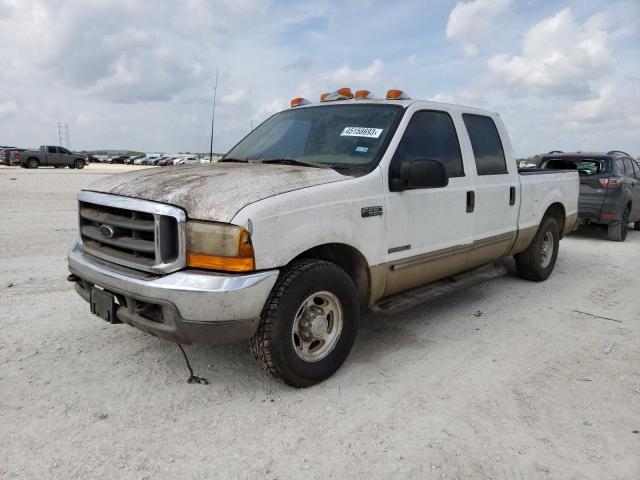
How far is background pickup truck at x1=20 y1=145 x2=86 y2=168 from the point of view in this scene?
31317 millimetres

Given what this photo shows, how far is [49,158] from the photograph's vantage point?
3244 centimetres

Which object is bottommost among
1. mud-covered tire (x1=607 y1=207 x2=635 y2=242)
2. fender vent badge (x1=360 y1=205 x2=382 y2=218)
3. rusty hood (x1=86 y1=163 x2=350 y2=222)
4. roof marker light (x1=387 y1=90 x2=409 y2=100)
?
mud-covered tire (x1=607 y1=207 x2=635 y2=242)

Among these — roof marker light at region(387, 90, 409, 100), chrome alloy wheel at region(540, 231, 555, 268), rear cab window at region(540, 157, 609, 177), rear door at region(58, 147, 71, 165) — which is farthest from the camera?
rear door at region(58, 147, 71, 165)

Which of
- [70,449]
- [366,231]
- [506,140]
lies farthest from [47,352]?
[506,140]

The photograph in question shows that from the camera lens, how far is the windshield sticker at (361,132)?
3814 mm

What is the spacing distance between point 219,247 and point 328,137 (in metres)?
1.67

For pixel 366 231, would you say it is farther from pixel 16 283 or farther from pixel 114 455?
pixel 16 283

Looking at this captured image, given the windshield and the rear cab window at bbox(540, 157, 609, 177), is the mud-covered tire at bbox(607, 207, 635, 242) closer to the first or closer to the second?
the rear cab window at bbox(540, 157, 609, 177)

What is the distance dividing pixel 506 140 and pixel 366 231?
261 centimetres

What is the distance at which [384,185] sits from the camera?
3.58m

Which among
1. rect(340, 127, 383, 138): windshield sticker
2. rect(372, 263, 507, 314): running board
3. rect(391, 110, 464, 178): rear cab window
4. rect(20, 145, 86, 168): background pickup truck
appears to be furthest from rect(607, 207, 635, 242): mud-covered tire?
rect(20, 145, 86, 168): background pickup truck

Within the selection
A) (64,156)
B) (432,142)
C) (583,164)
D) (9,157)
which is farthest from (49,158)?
(432,142)

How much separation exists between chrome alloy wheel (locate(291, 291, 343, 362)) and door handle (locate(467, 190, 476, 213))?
1.79 meters

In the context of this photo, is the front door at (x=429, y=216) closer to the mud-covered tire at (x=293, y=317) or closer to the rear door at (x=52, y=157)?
the mud-covered tire at (x=293, y=317)
